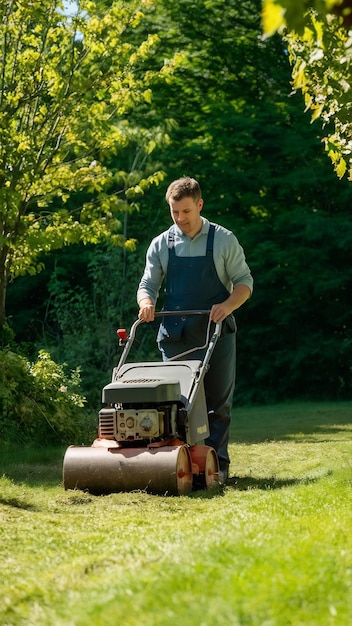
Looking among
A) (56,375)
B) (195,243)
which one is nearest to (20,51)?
(56,375)

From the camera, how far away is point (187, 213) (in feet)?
24.0

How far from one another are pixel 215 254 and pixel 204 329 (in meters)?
0.51

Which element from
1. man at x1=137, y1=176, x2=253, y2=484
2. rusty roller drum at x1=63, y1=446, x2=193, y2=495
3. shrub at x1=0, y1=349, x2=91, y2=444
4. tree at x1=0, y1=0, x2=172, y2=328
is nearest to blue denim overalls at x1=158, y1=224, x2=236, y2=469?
man at x1=137, y1=176, x2=253, y2=484

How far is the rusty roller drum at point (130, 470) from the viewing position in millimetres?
6527

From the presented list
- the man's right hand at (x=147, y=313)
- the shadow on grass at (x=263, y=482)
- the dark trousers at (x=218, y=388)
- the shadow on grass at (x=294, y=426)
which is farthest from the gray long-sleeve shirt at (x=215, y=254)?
the shadow on grass at (x=294, y=426)

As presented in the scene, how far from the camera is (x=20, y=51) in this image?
1147 cm

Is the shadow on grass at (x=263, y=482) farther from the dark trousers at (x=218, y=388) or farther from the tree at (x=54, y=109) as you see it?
the tree at (x=54, y=109)

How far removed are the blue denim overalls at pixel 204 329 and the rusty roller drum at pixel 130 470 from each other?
2.66 ft

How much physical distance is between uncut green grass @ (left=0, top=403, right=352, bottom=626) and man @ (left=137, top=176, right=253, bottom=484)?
585 millimetres

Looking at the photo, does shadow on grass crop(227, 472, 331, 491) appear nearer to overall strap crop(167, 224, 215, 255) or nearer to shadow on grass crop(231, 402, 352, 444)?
overall strap crop(167, 224, 215, 255)

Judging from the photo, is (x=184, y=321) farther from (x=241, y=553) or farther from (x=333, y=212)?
(x=333, y=212)

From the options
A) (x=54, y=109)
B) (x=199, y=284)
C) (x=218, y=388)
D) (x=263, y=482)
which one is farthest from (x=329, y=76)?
(x=54, y=109)

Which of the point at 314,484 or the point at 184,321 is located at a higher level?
the point at 184,321

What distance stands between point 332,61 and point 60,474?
12.2ft
